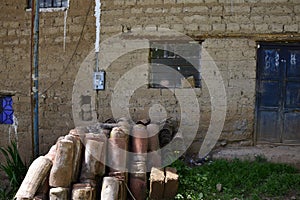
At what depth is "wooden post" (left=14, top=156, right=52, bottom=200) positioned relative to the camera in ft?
14.1

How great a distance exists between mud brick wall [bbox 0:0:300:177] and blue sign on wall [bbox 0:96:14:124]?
0.18 m

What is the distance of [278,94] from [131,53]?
2.68m

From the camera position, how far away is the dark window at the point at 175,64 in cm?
660

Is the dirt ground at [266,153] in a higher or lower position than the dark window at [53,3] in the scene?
lower

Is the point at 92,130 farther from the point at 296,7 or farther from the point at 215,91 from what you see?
the point at 296,7

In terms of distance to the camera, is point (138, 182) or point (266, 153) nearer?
point (138, 182)

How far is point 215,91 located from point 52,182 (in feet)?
10.7

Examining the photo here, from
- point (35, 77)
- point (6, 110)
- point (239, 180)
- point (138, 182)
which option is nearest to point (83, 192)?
point (138, 182)

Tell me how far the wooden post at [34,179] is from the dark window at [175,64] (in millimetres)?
2781

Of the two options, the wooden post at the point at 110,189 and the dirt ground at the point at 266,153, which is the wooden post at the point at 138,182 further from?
the dirt ground at the point at 266,153

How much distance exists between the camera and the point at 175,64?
21.9 feet

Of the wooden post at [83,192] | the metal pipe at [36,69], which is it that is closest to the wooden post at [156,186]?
the wooden post at [83,192]

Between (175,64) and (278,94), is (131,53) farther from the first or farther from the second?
(278,94)

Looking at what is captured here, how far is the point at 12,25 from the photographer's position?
7504 mm
